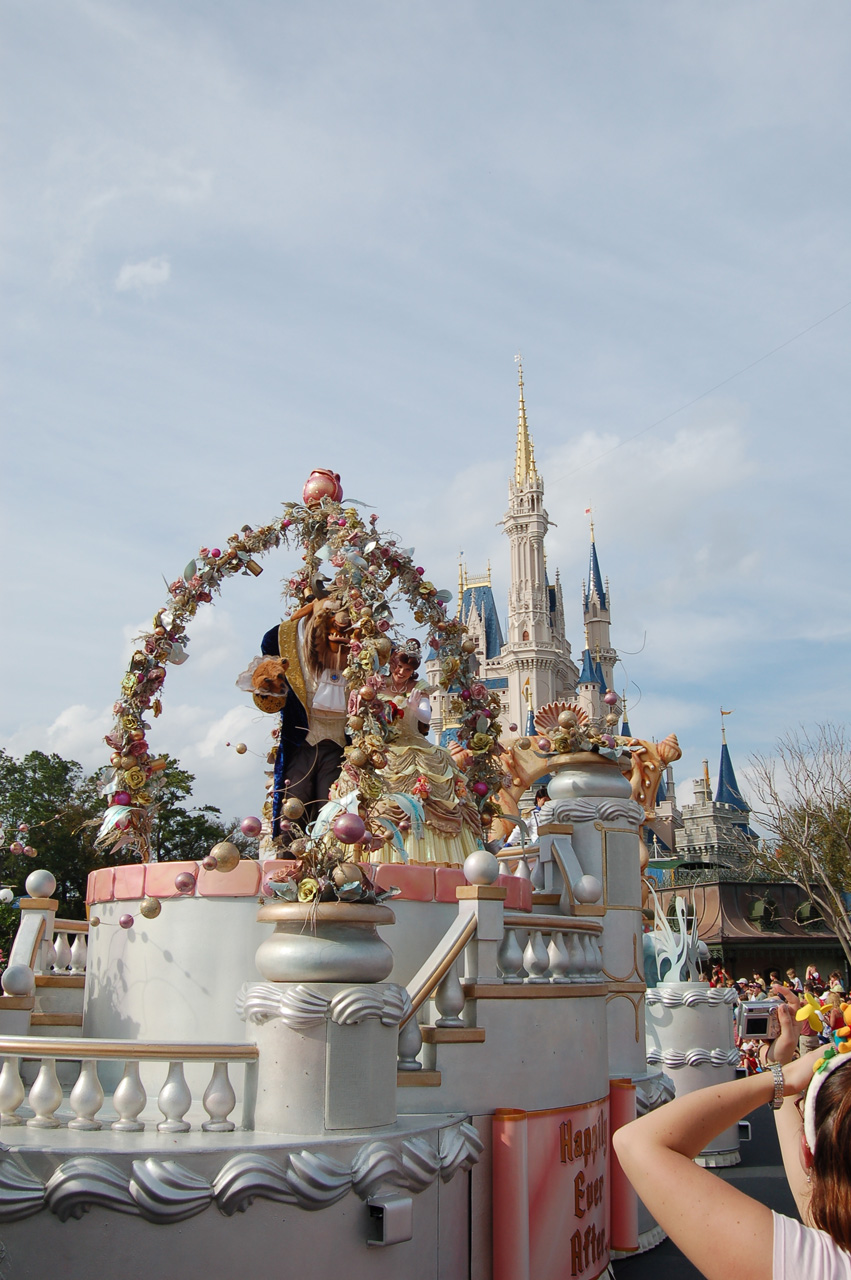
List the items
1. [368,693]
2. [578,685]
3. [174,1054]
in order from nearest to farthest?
[174,1054]
[368,693]
[578,685]

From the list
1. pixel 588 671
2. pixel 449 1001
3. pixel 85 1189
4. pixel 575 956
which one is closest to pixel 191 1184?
pixel 85 1189

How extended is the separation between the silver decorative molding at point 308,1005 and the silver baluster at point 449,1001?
929 mm

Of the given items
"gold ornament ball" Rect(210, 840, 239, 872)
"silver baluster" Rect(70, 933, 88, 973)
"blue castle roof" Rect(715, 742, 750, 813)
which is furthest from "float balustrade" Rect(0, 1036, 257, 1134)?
"blue castle roof" Rect(715, 742, 750, 813)

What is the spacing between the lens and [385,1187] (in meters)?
4.18

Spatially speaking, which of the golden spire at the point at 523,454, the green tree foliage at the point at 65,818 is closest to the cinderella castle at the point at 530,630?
the golden spire at the point at 523,454

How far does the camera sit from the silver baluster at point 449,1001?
519 cm

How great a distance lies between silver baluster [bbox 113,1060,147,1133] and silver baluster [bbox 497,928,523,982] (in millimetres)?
2110

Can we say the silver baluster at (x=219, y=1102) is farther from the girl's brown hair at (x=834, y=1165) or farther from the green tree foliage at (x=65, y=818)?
the green tree foliage at (x=65, y=818)

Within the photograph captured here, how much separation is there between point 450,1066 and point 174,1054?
62.6 inches

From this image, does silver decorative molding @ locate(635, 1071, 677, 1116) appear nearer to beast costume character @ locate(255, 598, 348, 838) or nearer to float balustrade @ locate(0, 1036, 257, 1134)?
beast costume character @ locate(255, 598, 348, 838)

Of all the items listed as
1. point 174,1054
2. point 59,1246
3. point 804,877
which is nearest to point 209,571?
point 174,1054

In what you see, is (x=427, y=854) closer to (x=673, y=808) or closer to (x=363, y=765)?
(x=363, y=765)

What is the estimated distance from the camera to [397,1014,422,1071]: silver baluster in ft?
16.2

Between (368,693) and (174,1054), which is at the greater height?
(368,693)
